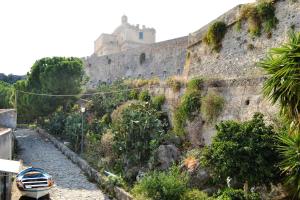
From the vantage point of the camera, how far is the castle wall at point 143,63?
26.6m

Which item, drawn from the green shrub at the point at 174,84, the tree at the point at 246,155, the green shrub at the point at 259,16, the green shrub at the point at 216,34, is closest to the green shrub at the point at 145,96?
the green shrub at the point at 174,84

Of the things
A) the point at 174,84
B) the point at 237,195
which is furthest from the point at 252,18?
the point at 237,195

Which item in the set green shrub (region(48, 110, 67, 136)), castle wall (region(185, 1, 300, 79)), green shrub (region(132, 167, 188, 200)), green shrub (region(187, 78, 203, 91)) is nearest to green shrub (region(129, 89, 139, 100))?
castle wall (region(185, 1, 300, 79))

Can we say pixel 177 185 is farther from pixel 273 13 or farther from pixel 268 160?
pixel 273 13

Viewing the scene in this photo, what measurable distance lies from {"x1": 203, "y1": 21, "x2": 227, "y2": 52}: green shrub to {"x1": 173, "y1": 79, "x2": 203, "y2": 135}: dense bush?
2.12m

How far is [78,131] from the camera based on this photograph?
72.0ft

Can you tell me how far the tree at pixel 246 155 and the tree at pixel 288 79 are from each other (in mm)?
1209

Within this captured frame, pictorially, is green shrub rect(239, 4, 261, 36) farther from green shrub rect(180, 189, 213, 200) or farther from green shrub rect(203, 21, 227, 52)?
green shrub rect(180, 189, 213, 200)

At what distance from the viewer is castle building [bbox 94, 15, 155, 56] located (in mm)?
52741

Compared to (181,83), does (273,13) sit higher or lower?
higher

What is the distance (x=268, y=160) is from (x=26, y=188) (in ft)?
24.1

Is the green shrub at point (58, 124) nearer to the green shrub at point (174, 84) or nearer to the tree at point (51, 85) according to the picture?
the tree at point (51, 85)

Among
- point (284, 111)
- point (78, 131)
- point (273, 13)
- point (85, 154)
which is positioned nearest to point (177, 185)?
point (284, 111)

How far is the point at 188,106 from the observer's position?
14688 mm
